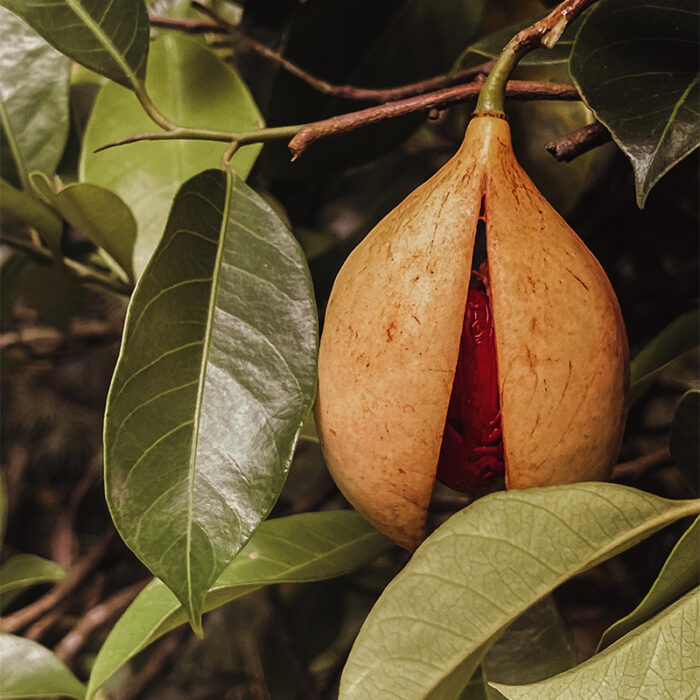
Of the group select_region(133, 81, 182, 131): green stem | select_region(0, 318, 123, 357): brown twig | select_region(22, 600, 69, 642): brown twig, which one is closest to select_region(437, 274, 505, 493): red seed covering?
select_region(133, 81, 182, 131): green stem

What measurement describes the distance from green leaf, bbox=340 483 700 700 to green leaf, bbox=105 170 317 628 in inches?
3.4

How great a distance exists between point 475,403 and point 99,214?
→ 317mm

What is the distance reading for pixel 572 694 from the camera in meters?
0.34

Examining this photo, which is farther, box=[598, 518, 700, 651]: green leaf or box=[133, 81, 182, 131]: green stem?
box=[133, 81, 182, 131]: green stem

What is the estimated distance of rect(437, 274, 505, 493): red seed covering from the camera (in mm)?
417

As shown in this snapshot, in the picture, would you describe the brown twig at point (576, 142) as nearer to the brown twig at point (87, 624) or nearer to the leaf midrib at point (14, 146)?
the leaf midrib at point (14, 146)

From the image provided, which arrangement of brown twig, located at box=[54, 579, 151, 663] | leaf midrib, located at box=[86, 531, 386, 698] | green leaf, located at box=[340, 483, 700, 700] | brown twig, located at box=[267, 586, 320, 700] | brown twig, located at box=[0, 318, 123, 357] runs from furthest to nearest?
brown twig, located at box=[0, 318, 123, 357] → brown twig, located at box=[267, 586, 320, 700] → brown twig, located at box=[54, 579, 151, 663] → leaf midrib, located at box=[86, 531, 386, 698] → green leaf, located at box=[340, 483, 700, 700]

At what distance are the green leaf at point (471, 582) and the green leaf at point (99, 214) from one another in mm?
353

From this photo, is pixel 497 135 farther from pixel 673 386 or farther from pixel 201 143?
pixel 673 386

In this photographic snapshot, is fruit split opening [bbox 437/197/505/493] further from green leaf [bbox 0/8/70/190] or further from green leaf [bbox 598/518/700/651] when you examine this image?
green leaf [bbox 0/8/70/190]

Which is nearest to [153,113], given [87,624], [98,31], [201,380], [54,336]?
[98,31]

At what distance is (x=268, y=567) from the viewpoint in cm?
47

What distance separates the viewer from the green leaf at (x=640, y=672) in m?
0.34

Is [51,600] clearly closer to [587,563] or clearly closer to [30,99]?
[30,99]
